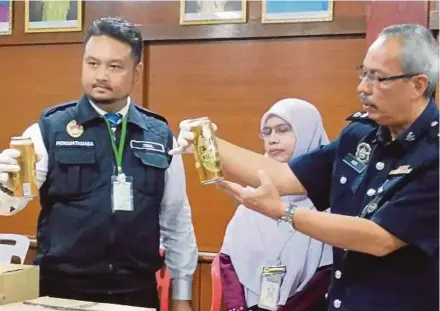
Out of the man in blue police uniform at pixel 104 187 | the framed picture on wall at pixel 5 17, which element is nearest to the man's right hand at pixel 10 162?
the man in blue police uniform at pixel 104 187

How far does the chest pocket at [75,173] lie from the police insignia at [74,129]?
6 cm

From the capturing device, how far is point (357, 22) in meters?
3.29

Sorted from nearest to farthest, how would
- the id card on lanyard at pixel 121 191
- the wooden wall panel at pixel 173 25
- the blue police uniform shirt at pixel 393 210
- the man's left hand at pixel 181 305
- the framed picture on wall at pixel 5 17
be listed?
the blue police uniform shirt at pixel 393 210 < the id card on lanyard at pixel 121 191 < the man's left hand at pixel 181 305 < the wooden wall panel at pixel 173 25 < the framed picture on wall at pixel 5 17

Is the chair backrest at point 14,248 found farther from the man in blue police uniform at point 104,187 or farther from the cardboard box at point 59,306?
the cardboard box at point 59,306

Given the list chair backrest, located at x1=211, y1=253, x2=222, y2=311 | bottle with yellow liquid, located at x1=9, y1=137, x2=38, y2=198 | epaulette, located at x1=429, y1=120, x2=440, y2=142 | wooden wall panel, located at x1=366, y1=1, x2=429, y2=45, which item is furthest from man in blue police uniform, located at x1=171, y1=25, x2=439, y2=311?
wooden wall panel, located at x1=366, y1=1, x2=429, y2=45

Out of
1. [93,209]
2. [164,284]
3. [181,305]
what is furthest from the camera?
[164,284]

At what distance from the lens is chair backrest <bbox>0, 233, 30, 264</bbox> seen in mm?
3211

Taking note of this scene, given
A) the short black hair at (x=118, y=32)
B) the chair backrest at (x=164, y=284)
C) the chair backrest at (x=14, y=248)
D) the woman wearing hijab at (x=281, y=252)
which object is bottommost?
the chair backrest at (x=164, y=284)

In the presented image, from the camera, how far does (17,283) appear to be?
1.79m

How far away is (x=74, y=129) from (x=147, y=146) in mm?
242

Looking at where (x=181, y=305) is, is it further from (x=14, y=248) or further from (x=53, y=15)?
(x=53, y=15)

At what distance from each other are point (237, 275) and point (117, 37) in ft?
3.40

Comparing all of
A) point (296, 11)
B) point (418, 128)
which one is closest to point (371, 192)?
point (418, 128)

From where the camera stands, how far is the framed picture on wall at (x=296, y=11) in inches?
131
